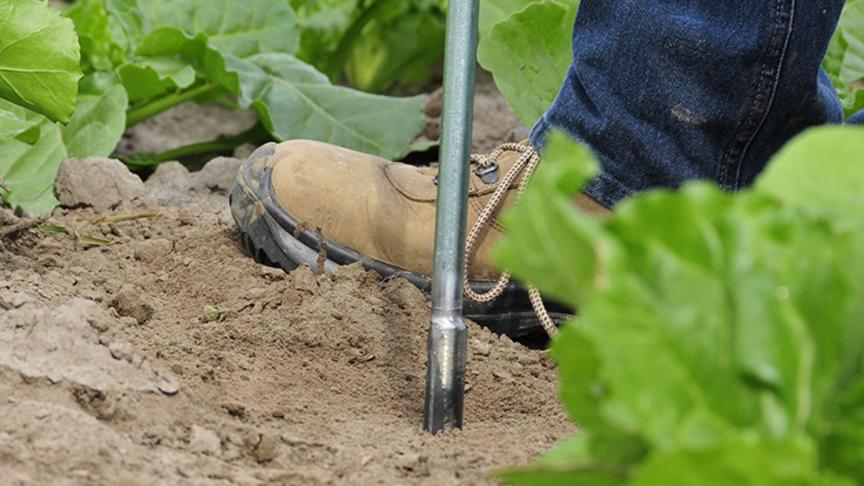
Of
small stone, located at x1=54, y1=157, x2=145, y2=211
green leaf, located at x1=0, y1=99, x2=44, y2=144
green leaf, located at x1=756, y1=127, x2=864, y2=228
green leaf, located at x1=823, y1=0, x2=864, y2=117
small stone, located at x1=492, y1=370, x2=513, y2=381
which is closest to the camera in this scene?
green leaf, located at x1=756, y1=127, x2=864, y2=228

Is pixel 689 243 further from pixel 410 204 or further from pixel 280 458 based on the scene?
pixel 410 204

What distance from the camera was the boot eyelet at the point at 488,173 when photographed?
6.53 ft

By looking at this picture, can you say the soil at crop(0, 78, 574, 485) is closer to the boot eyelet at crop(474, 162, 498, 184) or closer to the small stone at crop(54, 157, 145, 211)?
the small stone at crop(54, 157, 145, 211)

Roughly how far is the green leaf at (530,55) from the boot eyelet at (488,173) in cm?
37

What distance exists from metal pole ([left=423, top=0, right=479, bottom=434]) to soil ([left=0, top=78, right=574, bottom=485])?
0.05m

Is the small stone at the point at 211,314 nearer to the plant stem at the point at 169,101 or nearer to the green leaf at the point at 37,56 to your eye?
the green leaf at the point at 37,56

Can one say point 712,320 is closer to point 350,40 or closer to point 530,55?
point 530,55

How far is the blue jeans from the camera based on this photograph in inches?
65.9

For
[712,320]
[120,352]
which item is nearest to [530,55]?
[120,352]

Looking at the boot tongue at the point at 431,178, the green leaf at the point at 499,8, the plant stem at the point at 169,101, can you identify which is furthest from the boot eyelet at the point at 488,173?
the plant stem at the point at 169,101

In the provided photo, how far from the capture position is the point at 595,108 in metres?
1.89

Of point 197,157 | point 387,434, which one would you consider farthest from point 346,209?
point 197,157

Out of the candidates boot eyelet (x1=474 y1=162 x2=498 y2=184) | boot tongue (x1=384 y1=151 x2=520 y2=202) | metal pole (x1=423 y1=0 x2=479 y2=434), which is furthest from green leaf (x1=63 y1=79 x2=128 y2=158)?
metal pole (x1=423 y1=0 x2=479 y2=434)

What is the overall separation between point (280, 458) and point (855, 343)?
0.71 metres
